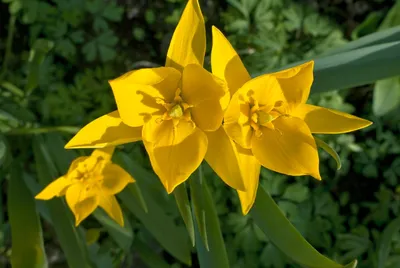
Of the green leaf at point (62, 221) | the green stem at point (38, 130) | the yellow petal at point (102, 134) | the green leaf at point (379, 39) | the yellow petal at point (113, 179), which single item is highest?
the yellow petal at point (102, 134)

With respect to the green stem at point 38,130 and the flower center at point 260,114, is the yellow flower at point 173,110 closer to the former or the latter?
the flower center at point 260,114

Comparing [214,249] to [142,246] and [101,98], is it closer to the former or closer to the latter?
[142,246]

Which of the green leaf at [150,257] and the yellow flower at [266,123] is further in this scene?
the green leaf at [150,257]

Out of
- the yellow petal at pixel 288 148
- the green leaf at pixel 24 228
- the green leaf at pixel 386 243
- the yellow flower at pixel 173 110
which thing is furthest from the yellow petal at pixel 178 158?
the green leaf at pixel 386 243

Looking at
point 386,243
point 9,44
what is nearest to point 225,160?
point 386,243

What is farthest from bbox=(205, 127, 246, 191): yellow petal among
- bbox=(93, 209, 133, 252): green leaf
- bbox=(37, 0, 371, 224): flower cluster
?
bbox=(93, 209, 133, 252): green leaf

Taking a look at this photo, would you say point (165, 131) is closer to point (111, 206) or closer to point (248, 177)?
point (248, 177)

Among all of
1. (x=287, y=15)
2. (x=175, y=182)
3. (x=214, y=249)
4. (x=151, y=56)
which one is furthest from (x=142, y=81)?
(x=151, y=56)
